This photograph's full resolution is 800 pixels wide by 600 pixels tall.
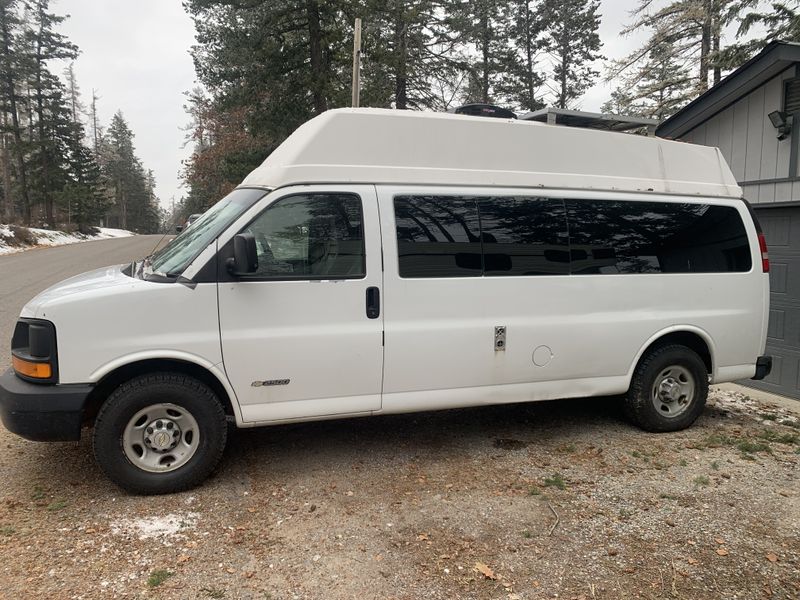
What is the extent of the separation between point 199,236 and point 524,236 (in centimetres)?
250

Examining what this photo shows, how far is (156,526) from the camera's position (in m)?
3.37

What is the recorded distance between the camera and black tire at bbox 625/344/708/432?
4.98m

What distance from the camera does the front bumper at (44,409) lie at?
3455mm

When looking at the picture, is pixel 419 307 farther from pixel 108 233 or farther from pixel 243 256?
pixel 108 233

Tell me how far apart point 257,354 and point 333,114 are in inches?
72.6

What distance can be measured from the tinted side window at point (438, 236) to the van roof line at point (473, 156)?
19 centimetres

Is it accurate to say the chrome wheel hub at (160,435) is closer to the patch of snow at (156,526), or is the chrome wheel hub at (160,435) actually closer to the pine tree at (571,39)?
the patch of snow at (156,526)

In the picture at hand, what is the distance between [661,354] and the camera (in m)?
5.00

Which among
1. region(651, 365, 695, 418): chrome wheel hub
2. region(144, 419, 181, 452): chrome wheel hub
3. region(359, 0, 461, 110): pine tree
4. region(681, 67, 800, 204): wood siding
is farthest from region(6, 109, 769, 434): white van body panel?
region(359, 0, 461, 110): pine tree

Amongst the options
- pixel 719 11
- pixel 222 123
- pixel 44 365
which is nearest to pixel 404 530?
pixel 44 365

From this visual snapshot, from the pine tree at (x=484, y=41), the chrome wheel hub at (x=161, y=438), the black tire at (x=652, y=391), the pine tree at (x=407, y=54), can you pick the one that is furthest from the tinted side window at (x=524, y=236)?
the pine tree at (x=484, y=41)

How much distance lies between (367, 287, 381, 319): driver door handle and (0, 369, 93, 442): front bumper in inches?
73.8

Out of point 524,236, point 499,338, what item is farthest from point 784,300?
point 499,338

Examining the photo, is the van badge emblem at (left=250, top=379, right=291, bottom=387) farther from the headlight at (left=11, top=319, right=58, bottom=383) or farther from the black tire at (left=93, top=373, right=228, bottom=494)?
the headlight at (left=11, top=319, right=58, bottom=383)
